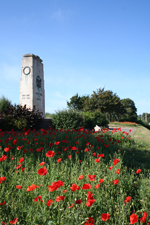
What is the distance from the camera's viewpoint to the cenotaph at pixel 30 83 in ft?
48.3

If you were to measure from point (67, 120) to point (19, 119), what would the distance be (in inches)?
137

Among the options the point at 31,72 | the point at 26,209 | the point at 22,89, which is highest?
the point at 31,72

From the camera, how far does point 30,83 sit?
578 inches

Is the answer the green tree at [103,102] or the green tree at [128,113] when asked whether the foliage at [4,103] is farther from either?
the green tree at [128,113]

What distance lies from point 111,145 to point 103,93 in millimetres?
29620

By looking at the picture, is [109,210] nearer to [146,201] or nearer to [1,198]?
[146,201]

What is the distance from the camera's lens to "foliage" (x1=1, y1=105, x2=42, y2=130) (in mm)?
10469

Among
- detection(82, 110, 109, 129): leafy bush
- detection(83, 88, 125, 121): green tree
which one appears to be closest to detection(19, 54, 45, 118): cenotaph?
detection(82, 110, 109, 129): leafy bush

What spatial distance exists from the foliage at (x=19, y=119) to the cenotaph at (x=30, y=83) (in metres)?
2.81

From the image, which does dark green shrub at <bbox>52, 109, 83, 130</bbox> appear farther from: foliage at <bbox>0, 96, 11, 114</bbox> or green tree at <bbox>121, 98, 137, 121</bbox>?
green tree at <bbox>121, 98, 137, 121</bbox>

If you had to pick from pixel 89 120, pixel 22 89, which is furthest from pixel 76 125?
pixel 22 89

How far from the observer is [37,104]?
49.9ft

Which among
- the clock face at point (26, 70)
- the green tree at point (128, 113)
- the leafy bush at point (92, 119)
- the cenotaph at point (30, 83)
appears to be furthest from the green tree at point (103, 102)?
the clock face at point (26, 70)

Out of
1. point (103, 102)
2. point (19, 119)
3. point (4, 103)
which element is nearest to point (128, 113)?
point (103, 102)
